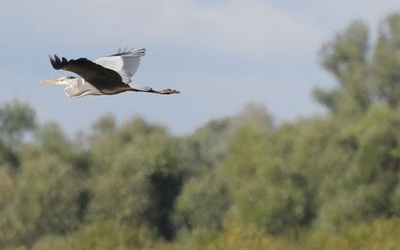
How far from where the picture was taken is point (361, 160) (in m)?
31.9

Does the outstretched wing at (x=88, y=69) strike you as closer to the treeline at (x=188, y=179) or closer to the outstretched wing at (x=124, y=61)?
the outstretched wing at (x=124, y=61)

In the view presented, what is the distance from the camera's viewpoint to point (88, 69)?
36.2 feet

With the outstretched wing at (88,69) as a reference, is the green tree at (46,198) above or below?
above

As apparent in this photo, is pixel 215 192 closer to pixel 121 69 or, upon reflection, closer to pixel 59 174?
pixel 59 174

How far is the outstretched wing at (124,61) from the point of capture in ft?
37.8

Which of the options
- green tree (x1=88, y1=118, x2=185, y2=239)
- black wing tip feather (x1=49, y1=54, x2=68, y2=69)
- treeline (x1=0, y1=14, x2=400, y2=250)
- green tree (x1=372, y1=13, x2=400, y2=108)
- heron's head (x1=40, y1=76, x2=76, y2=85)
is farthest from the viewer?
green tree (x1=372, y1=13, x2=400, y2=108)

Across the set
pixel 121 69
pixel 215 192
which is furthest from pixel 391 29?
pixel 121 69

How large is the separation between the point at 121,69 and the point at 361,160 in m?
20.7

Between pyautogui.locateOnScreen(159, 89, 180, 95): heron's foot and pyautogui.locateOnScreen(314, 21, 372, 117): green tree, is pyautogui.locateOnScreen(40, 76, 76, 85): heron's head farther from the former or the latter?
pyautogui.locateOnScreen(314, 21, 372, 117): green tree

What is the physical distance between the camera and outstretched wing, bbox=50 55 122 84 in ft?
34.0

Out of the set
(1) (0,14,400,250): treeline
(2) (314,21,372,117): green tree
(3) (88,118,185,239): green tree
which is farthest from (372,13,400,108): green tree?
(3) (88,118,185,239): green tree

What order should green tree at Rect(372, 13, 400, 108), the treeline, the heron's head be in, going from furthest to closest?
green tree at Rect(372, 13, 400, 108) < the treeline < the heron's head

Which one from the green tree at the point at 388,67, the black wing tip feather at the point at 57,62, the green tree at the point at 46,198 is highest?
the green tree at the point at 388,67

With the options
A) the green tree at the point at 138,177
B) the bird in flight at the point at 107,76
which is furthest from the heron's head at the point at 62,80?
the green tree at the point at 138,177
